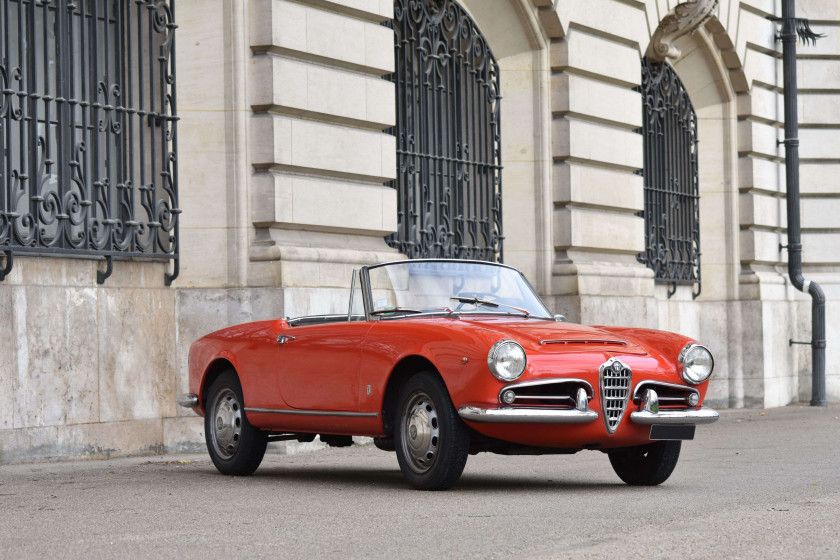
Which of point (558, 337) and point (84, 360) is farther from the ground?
point (558, 337)

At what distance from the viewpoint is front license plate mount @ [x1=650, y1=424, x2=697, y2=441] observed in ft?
26.4

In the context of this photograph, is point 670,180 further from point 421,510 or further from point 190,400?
point 421,510

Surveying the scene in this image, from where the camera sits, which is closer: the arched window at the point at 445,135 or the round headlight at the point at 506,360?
the round headlight at the point at 506,360

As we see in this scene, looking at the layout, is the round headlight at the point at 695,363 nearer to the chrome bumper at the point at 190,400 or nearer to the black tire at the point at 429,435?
the black tire at the point at 429,435

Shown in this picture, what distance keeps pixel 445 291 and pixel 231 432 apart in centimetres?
172

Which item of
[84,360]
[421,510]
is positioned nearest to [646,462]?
[421,510]

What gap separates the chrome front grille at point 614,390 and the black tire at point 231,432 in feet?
8.19

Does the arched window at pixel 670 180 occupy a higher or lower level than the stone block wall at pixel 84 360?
higher

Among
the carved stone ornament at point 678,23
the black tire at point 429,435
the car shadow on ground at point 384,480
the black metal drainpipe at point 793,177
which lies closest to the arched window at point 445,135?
the carved stone ornament at point 678,23

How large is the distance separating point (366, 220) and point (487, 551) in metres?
7.83

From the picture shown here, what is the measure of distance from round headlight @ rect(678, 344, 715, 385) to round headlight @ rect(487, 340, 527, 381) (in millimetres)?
1154

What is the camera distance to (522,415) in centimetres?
764

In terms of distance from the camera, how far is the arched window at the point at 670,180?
1925 cm

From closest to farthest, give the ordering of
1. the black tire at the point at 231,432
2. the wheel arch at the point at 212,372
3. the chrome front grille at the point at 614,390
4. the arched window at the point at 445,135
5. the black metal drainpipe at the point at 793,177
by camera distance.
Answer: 1. the chrome front grille at the point at 614,390
2. the black tire at the point at 231,432
3. the wheel arch at the point at 212,372
4. the arched window at the point at 445,135
5. the black metal drainpipe at the point at 793,177
